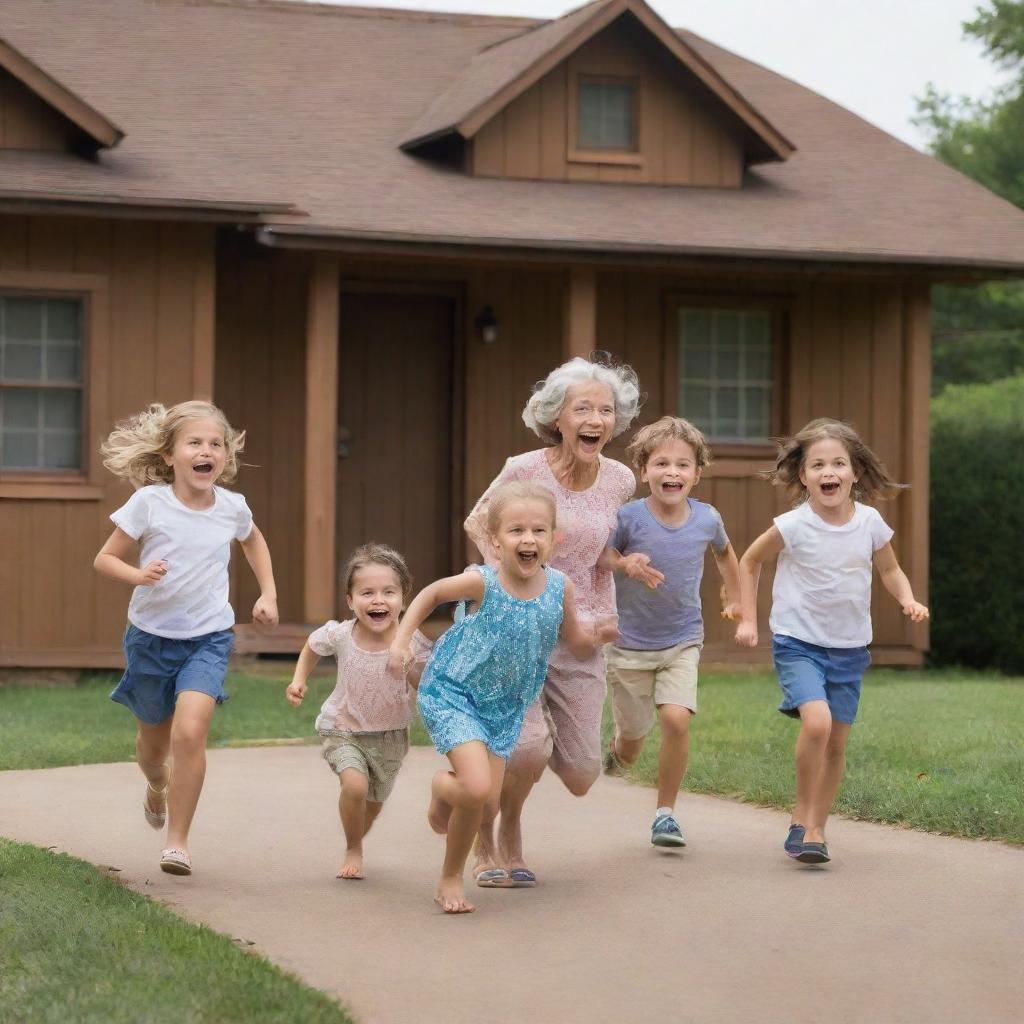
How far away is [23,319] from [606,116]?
5.06 meters

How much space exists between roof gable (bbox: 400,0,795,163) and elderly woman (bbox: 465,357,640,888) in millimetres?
8382

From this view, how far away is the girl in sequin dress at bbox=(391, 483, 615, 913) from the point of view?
605 centimetres

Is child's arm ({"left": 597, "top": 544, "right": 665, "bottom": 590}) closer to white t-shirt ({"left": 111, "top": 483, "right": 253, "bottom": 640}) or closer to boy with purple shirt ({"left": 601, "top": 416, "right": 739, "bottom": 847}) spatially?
boy with purple shirt ({"left": 601, "top": 416, "right": 739, "bottom": 847})

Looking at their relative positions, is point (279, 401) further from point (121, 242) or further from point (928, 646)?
point (928, 646)

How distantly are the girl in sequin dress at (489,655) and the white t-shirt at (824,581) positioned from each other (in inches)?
48.3

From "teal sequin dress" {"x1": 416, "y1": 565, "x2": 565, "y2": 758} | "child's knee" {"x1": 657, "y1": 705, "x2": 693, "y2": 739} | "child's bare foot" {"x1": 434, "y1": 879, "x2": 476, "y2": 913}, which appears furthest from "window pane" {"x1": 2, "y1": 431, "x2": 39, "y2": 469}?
"child's bare foot" {"x1": 434, "y1": 879, "x2": 476, "y2": 913}

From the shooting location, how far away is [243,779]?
898 cm

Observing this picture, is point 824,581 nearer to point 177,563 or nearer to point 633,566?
point 633,566

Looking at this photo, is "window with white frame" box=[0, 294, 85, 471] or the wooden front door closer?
"window with white frame" box=[0, 294, 85, 471]

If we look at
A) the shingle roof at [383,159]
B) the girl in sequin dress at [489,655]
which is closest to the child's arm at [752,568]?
the girl in sequin dress at [489,655]

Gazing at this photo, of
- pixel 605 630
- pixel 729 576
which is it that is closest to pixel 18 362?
pixel 729 576

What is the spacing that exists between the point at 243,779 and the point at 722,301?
25.8 feet

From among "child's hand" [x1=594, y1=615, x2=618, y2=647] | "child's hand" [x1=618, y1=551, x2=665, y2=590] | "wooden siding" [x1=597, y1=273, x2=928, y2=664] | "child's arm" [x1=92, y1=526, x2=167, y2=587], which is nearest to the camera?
"child's arm" [x1=92, y1=526, x2=167, y2=587]

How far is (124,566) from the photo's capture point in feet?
21.5
